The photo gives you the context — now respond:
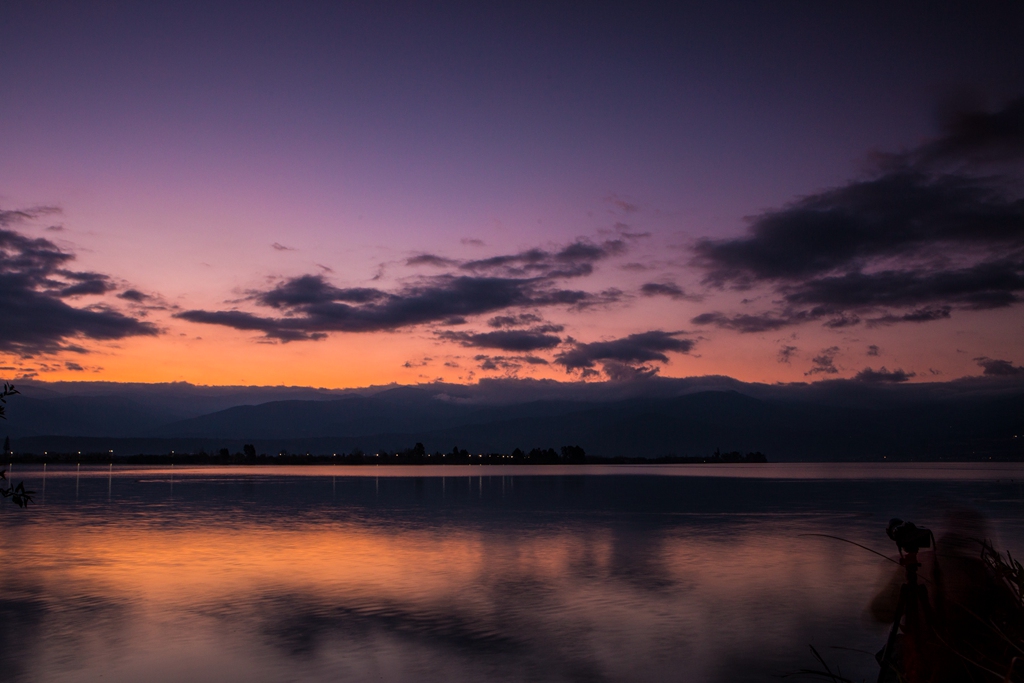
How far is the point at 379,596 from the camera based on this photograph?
53.1 feet

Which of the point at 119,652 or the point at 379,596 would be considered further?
the point at 379,596

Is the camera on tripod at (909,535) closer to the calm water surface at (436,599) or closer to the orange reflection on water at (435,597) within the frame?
the calm water surface at (436,599)

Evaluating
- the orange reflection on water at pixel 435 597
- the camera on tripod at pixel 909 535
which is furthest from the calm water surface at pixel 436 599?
the camera on tripod at pixel 909 535

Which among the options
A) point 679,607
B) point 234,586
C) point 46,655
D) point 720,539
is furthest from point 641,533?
point 46,655

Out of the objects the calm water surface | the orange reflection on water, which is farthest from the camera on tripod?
the orange reflection on water

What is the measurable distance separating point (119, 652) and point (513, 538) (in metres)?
16.2

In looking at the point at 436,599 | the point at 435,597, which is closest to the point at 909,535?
the point at 436,599

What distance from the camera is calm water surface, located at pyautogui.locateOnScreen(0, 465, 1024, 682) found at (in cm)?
1102

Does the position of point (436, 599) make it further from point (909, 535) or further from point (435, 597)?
point (909, 535)

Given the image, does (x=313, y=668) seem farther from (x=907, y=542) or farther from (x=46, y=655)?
(x=907, y=542)

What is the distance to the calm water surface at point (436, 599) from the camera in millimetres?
11016

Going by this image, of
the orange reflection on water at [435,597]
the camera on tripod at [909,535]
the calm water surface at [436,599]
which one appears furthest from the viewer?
the orange reflection on water at [435,597]

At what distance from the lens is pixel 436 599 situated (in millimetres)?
15812

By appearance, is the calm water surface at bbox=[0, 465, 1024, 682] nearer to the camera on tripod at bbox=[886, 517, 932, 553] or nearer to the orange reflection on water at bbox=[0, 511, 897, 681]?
the orange reflection on water at bbox=[0, 511, 897, 681]
